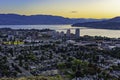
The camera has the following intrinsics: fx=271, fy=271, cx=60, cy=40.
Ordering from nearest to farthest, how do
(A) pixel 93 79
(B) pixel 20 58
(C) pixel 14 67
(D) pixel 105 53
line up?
(A) pixel 93 79 < (C) pixel 14 67 < (B) pixel 20 58 < (D) pixel 105 53

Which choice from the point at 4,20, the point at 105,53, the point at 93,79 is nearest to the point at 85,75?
the point at 93,79

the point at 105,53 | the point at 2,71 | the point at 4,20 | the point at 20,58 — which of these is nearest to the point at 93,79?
the point at 2,71

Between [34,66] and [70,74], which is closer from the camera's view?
[70,74]

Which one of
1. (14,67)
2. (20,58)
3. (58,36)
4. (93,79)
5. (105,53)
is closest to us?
(93,79)

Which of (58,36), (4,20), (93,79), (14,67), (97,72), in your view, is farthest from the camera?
(4,20)

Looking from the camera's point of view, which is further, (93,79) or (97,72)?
(97,72)

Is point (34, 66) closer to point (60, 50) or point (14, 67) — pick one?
point (14, 67)

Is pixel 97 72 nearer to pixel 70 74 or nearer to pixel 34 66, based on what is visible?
pixel 70 74

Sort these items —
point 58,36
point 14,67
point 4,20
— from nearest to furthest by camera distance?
point 14,67, point 58,36, point 4,20
